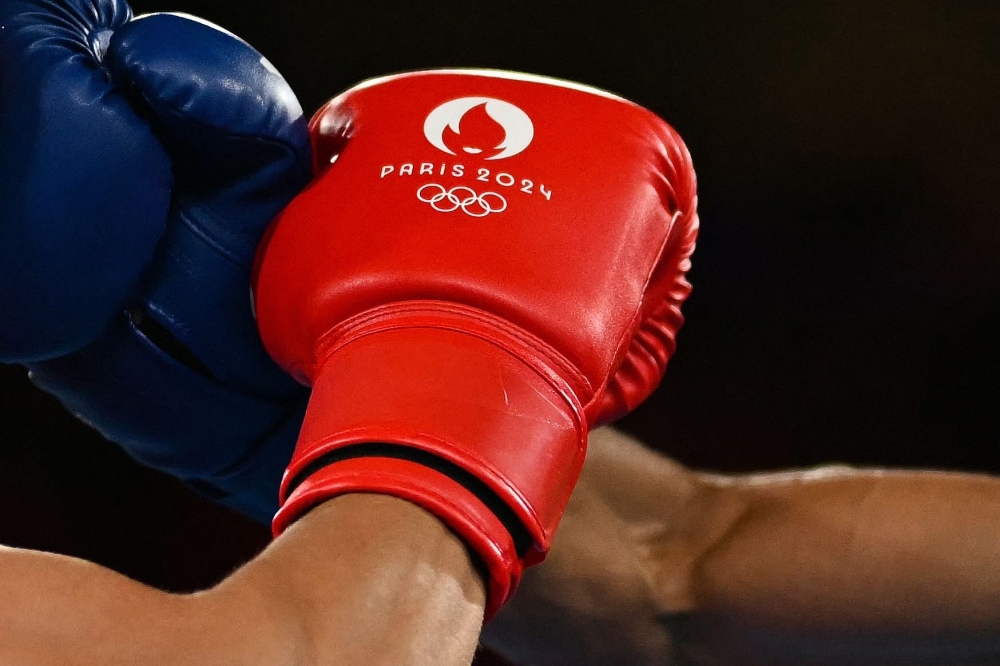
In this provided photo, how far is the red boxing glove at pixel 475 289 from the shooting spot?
1.86 feet

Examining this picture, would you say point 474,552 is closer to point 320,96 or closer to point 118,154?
point 118,154

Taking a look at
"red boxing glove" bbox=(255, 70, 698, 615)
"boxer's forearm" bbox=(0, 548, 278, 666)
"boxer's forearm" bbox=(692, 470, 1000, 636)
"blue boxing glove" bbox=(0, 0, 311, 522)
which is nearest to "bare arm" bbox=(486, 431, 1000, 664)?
"boxer's forearm" bbox=(692, 470, 1000, 636)

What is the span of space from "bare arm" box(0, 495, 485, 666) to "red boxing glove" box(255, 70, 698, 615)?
0.03 meters

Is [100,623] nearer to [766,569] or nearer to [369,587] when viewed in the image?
[369,587]

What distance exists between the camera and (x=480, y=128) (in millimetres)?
778

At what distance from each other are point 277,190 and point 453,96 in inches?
6.7

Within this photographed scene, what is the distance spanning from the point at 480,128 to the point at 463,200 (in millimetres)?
100

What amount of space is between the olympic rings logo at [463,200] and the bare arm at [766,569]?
37 centimetres

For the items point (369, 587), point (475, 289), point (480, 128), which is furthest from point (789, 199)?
point (369, 587)

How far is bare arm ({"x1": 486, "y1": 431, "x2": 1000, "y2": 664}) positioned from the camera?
832 millimetres

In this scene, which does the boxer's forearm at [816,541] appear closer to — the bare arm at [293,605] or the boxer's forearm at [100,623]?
the bare arm at [293,605]

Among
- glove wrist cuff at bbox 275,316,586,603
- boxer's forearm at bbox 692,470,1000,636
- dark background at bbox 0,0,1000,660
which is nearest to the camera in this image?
glove wrist cuff at bbox 275,316,586,603

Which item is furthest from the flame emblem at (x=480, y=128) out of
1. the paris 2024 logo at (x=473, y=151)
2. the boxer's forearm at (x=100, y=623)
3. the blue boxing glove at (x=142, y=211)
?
the boxer's forearm at (x=100, y=623)

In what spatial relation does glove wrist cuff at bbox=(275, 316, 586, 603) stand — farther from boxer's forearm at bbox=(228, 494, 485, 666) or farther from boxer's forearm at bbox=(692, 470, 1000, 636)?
boxer's forearm at bbox=(692, 470, 1000, 636)
